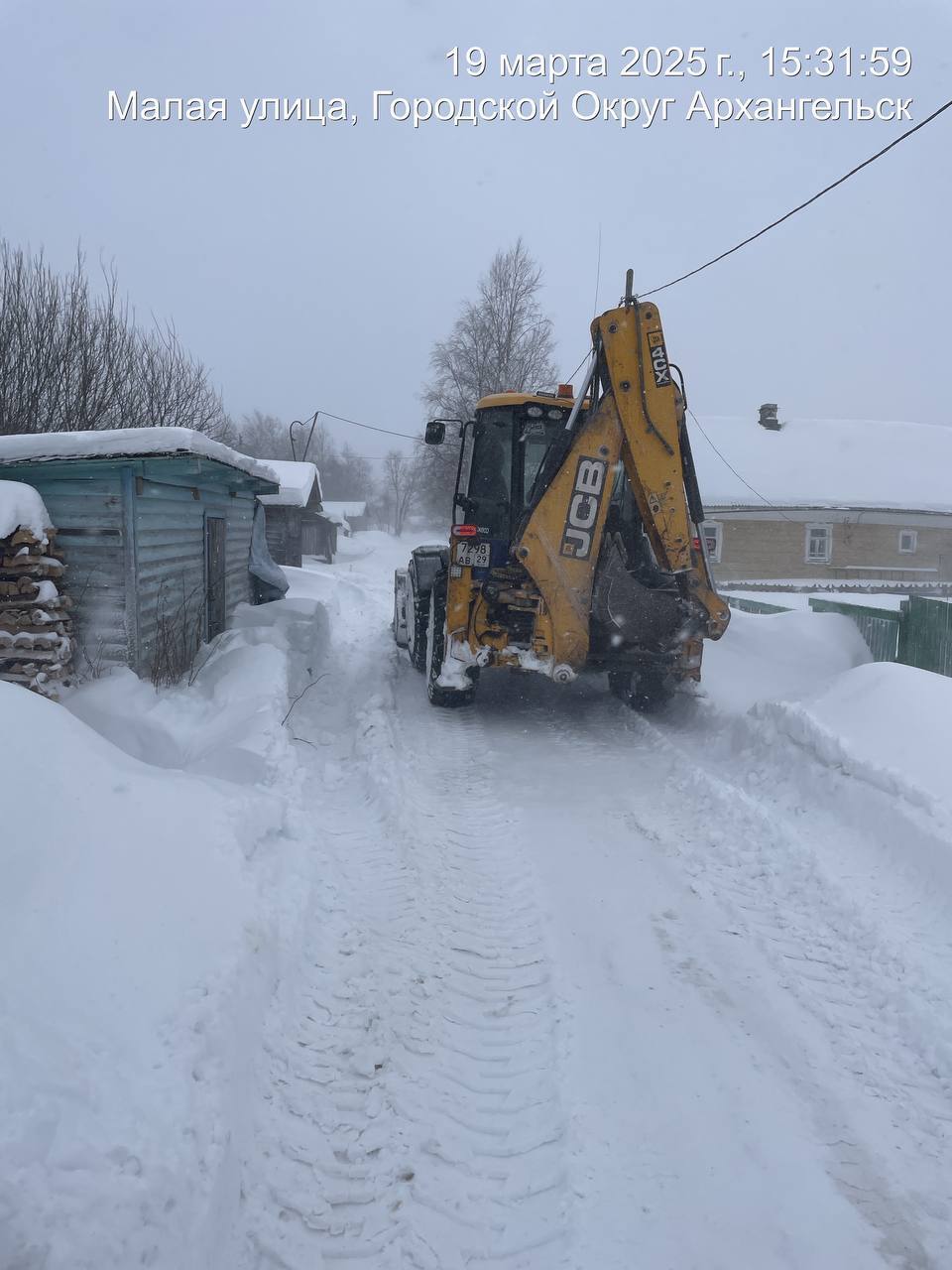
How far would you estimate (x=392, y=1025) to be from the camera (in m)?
3.31

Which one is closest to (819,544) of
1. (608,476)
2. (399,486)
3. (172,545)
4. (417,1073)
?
(608,476)

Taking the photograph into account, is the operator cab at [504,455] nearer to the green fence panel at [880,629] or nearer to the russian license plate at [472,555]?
the russian license plate at [472,555]

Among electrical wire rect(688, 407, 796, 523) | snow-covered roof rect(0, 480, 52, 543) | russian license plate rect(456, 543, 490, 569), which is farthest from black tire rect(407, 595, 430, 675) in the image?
electrical wire rect(688, 407, 796, 523)

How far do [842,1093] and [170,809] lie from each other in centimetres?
310

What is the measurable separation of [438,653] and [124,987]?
555 cm

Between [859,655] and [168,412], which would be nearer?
[859,655]

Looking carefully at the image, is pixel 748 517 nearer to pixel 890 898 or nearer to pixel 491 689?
pixel 491 689

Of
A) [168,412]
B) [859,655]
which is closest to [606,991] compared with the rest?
[859,655]

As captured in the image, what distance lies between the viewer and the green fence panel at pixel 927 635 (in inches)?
332

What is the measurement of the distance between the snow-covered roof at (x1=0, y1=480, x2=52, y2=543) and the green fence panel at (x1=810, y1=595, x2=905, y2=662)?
8.99m

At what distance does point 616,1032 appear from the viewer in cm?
323

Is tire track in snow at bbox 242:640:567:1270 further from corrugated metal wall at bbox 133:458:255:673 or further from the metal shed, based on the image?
corrugated metal wall at bbox 133:458:255:673

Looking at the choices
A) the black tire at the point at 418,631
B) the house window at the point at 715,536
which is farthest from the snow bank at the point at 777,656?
the house window at the point at 715,536

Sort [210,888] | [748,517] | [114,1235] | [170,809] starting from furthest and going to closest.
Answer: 1. [748,517]
2. [170,809]
3. [210,888]
4. [114,1235]
